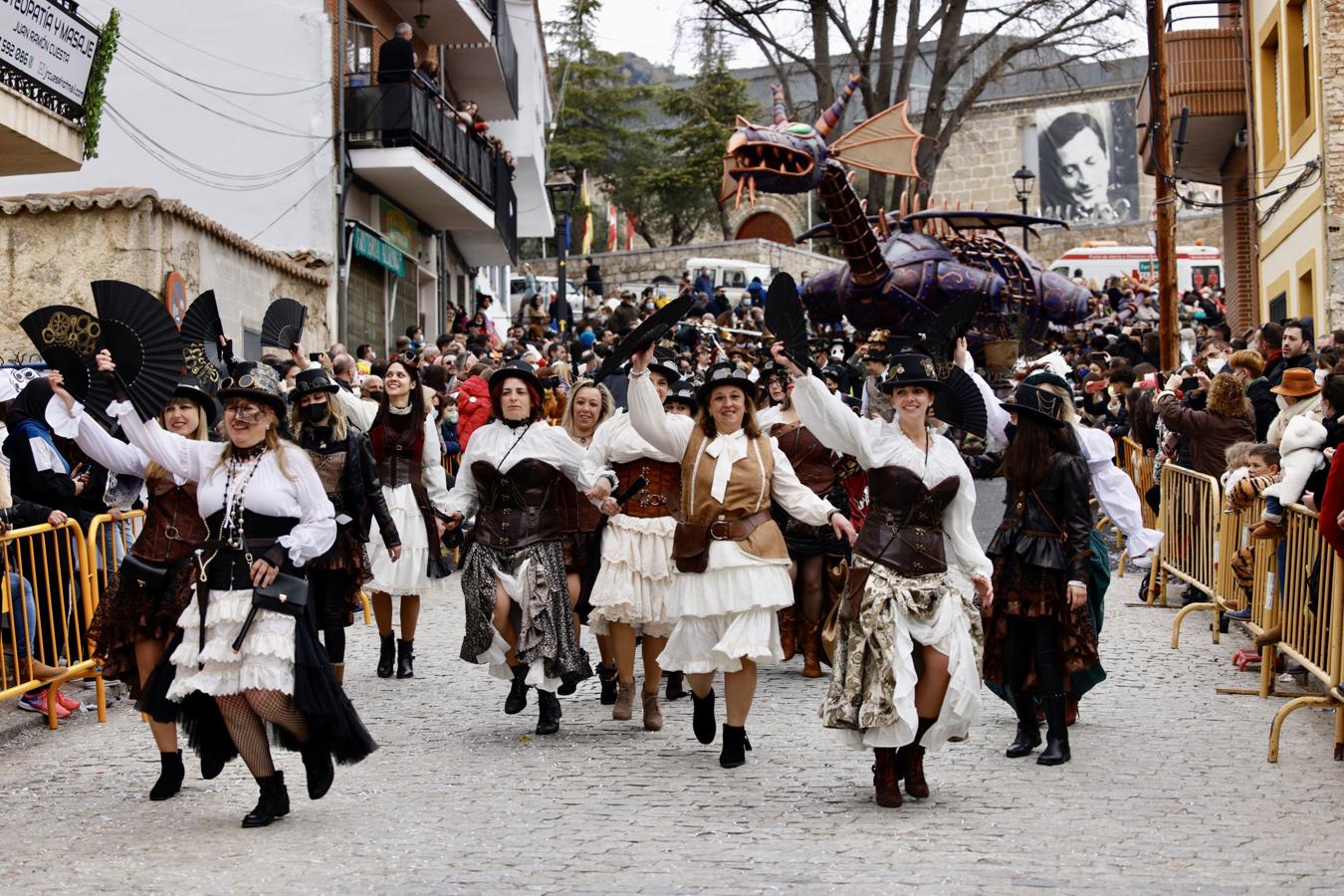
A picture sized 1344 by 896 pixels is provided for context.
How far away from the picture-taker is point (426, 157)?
23984mm

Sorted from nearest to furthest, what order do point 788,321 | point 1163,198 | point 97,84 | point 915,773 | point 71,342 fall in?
1. point 71,342
2. point 915,773
3. point 788,321
4. point 97,84
5. point 1163,198

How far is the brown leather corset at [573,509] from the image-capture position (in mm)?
8711

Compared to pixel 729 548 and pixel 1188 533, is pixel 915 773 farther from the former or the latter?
pixel 1188 533

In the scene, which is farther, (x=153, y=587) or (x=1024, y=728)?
(x=1024, y=728)

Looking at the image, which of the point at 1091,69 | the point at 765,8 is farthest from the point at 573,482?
the point at 1091,69

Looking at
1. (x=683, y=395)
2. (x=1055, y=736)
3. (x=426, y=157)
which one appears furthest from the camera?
(x=426, y=157)

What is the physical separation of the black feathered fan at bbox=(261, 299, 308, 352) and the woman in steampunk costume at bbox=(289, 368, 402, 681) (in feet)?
1.37

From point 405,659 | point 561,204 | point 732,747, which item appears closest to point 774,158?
point 405,659

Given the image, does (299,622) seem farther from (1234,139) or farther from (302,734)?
(1234,139)

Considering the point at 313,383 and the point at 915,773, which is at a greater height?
the point at 313,383

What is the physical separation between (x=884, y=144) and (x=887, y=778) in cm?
1448

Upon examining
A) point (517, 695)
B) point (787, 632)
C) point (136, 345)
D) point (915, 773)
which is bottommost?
point (915, 773)

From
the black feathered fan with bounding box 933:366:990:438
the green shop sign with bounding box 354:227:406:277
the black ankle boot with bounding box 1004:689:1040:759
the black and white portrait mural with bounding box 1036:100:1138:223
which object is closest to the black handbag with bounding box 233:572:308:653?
the black feathered fan with bounding box 933:366:990:438

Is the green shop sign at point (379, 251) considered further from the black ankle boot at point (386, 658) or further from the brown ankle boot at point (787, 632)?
the brown ankle boot at point (787, 632)
